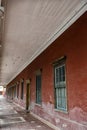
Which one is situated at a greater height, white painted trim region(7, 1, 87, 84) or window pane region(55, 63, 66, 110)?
white painted trim region(7, 1, 87, 84)

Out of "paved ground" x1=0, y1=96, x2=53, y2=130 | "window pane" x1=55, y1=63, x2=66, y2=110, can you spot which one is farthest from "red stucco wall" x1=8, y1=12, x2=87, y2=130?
"paved ground" x1=0, y1=96, x2=53, y2=130

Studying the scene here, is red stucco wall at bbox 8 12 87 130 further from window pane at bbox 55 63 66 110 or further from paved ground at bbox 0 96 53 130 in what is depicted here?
paved ground at bbox 0 96 53 130

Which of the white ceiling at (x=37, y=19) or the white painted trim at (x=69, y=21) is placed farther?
the white painted trim at (x=69, y=21)

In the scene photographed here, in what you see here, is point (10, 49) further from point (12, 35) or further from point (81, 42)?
point (81, 42)

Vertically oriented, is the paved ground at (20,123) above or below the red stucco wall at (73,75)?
below

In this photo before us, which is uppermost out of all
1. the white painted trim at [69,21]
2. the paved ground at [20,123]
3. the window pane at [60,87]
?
the white painted trim at [69,21]

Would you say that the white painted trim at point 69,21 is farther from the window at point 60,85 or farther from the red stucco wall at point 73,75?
the window at point 60,85

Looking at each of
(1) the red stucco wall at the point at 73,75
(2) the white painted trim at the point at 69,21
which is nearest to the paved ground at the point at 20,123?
(1) the red stucco wall at the point at 73,75

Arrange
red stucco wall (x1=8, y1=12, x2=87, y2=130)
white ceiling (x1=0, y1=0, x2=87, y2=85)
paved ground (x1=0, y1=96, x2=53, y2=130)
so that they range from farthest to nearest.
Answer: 1. paved ground (x1=0, y1=96, x2=53, y2=130)
2. red stucco wall (x1=8, y1=12, x2=87, y2=130)
3. white ceiling (x1=0, y1=0, x2=87, y2=85)

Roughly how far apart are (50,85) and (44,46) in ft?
5.62

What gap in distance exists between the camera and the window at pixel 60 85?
195 inches

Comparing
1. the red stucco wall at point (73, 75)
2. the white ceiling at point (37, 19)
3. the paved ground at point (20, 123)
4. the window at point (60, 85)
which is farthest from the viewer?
the paved ground at point (20, 123)

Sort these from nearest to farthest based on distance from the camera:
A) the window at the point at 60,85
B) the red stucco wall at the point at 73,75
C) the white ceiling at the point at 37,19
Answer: the white ceiling at the point at 37,19
the red stucco wall at the point at 73,75
the window at the point at 60,85

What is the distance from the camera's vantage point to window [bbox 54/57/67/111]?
4.95 m
